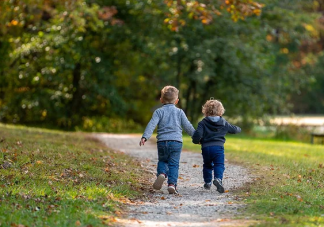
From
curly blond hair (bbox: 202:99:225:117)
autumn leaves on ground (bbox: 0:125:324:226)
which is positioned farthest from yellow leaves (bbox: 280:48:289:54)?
curly blond hair (bbox: 202:99:225:117)

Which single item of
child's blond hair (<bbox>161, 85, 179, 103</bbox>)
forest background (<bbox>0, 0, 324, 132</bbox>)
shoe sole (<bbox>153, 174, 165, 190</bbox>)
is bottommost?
shoe sole (<bbox>153, 174, 165, 190</bbox>)

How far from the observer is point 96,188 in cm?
781

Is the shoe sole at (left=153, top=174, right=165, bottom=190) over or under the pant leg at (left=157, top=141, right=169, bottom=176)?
under

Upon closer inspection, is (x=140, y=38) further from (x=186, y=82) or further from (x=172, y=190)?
(x=172, y=190)

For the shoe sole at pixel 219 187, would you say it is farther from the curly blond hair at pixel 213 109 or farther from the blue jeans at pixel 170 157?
the curly blond hair at pixel 213 109

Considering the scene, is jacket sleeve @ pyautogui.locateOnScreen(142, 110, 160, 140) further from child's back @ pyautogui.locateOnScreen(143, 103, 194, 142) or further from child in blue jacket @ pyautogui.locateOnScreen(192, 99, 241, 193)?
child in blue jacket @ pyautogui.locateOnScreen(192, 99, 241, 193)

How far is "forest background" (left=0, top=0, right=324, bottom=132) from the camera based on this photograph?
2177 cm

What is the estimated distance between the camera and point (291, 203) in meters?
7.22

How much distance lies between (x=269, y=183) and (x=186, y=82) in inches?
616

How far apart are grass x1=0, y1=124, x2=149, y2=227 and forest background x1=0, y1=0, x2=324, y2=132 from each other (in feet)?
31.2

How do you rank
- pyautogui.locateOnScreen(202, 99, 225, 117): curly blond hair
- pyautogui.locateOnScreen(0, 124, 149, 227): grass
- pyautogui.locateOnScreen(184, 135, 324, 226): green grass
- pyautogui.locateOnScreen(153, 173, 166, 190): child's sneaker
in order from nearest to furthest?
pyautogui.locateOnScreen(0, 124, 149, 227): grass
pyautogui.locateOnScreen(184, 135, 324, 226): green grass
pyautogui.locateOnScreen(153, 173, 166, 190): child's sneaker
pyautogui.locateOnScreen(202, 99, 225, 117): curly blond hair

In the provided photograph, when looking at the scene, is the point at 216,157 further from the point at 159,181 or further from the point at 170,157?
the point at 159,181

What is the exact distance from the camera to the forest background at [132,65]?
2177cm

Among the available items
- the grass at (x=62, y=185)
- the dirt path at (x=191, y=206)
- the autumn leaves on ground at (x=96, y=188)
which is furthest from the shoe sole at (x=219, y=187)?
the grass at (x=62, y=185)
